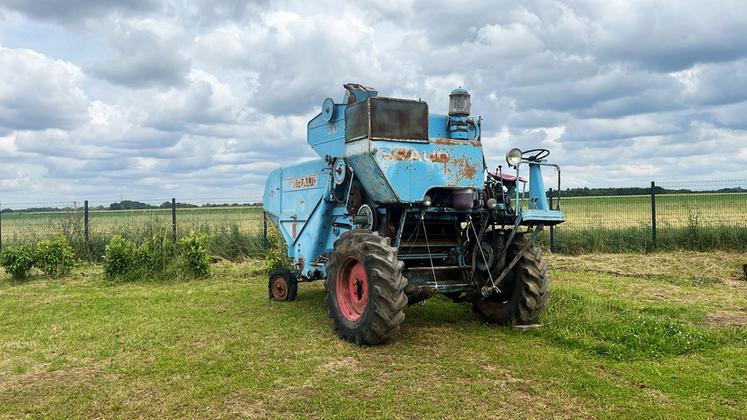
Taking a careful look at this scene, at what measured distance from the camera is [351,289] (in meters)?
6.85

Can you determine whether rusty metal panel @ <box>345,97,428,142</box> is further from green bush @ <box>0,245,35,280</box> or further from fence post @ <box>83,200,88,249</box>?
fence post @ <box>83,200,88,249</box>

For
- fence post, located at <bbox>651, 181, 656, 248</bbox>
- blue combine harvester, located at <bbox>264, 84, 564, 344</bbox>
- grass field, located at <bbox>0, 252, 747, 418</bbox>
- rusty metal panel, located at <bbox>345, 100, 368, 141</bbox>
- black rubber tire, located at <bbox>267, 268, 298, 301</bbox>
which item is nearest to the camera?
grass field, located at <bbox>0, 252, 747, 418</bbox>

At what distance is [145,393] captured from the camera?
4.91 metres

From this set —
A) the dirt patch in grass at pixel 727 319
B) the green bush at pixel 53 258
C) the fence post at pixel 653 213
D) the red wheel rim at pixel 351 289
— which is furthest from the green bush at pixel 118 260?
the fence post at pixel 653 213

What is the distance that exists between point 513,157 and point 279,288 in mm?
4338

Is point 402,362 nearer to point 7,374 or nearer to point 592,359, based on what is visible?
point 592,359

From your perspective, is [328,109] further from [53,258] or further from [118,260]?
[53,258]

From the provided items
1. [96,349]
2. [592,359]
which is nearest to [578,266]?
[592,359]

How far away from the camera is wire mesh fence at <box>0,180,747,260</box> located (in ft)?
47.3

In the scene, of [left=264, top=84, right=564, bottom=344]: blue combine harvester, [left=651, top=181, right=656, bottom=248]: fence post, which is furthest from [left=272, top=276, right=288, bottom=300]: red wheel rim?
[left=651, top=181, right=656, bottom=248]: fence post

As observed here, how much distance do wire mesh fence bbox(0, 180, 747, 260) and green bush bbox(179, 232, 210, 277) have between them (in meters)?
1.93

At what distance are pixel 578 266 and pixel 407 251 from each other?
22.2ft

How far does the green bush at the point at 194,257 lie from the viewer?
11729 millimetres

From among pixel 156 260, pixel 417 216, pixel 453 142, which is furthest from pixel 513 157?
pixel 156 260
